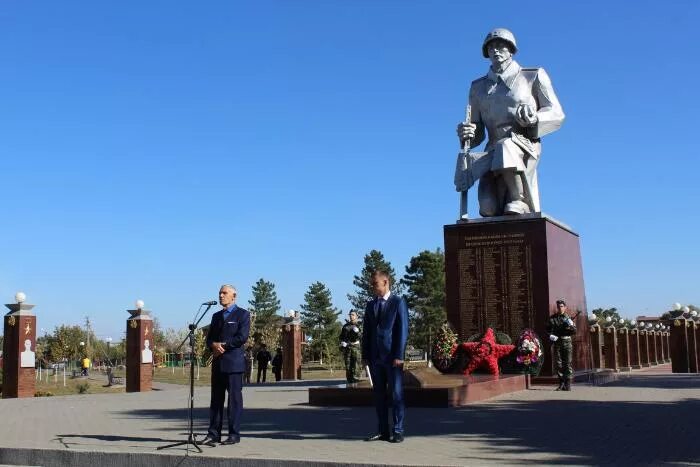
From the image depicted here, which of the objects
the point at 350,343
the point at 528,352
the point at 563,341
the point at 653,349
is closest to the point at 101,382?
the point at 350,343

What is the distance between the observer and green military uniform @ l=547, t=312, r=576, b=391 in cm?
1384

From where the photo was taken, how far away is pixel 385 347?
313 inches

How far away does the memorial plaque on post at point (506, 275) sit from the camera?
15.9 metres

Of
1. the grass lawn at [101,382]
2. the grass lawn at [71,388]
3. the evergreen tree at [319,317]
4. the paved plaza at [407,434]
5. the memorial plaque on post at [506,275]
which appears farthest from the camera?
the evergreen tree at [319,317]

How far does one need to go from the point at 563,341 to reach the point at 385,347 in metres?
6.93

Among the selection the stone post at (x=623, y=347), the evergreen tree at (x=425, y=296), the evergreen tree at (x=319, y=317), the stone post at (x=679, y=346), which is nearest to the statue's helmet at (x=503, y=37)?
the stone post at (x=679, y=346)

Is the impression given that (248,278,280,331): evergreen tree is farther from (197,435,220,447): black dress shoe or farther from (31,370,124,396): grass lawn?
(197,435,220,447): black dress shoe

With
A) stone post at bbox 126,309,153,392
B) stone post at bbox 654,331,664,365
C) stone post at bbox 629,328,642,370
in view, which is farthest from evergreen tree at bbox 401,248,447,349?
stone post at bbox 126,309,153,392

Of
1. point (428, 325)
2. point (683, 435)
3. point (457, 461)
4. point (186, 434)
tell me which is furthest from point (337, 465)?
point (428, 325)

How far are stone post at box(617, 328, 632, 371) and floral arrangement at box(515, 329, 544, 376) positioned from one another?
2126cm

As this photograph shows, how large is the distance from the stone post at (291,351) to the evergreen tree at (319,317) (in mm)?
45901

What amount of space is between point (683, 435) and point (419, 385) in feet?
15.0

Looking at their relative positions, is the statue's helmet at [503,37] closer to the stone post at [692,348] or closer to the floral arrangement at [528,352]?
the floral arrangement at [528,352]

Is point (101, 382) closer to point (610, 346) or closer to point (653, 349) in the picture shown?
point (610, 346)
